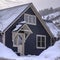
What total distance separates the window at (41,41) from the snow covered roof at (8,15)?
3903 mm

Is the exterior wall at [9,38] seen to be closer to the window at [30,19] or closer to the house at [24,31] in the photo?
the house at [24,31]

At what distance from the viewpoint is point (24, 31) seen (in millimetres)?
31531

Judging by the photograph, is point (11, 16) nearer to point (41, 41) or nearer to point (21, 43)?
point (21, 43)

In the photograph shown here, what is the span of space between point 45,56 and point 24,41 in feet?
32.7

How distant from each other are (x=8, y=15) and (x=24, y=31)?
315 centimetres

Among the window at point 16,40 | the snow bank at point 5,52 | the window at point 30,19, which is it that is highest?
the window at point 30,19

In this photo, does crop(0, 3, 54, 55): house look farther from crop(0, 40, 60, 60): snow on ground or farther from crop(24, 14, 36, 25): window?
crop(0, 40, 60, 60): snow on ground

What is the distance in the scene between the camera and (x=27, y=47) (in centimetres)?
3222

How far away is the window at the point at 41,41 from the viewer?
33.7 metres

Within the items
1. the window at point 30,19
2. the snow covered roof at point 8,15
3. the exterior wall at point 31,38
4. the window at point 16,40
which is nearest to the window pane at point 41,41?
the exterior wall at point 31,38

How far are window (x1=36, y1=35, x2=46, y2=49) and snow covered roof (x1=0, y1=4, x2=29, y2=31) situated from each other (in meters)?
3.90

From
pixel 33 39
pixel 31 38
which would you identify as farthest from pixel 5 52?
pixel 33 39

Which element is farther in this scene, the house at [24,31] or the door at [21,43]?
the door at [21,43]

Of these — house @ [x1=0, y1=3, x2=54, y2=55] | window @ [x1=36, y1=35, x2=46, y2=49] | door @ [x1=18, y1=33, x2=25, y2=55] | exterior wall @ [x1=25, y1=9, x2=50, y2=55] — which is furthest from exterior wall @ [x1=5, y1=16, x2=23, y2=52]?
window @ [x1=36, y1=35, x2=46, y2=49]
